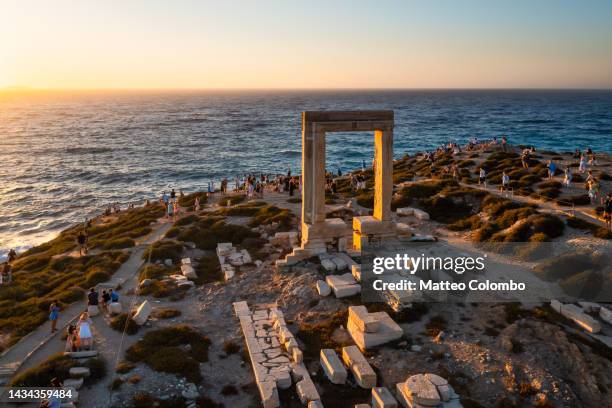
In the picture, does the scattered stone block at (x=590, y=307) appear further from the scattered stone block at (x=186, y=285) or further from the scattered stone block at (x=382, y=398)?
the scattered stone block at (x=186, y=285)

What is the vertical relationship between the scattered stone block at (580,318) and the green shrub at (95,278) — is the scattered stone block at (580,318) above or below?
above

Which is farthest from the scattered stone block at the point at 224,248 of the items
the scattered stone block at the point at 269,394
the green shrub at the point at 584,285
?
the green shrub at the point at 584,285

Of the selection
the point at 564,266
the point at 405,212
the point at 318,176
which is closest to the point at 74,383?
the point at 318,176

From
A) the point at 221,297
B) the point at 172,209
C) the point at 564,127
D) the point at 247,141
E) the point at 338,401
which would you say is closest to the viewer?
the point at 338,401

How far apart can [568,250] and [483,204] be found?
27.4 feet

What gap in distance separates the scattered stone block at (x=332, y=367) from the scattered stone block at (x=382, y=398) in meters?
1.13

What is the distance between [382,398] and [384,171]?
1152cm

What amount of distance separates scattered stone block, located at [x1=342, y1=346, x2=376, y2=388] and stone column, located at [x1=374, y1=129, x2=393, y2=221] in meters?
8.76

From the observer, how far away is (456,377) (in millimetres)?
13297

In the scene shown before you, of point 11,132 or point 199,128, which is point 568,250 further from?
point 11,132

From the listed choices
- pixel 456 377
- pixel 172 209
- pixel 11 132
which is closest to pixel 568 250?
pixel 456 377

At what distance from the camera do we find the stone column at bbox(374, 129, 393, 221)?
856 inches

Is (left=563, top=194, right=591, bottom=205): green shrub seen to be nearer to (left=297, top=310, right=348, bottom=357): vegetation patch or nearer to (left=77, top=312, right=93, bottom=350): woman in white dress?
(left=297, top=310, right=348, bottom=357): vegetation patch

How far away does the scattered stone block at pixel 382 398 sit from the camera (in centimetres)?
1220
